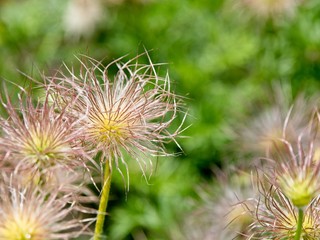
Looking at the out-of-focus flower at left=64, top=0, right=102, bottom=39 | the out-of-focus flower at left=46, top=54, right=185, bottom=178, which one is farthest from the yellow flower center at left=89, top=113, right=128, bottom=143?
the out-of-focus flower at left=64, top=0, right=102, bottom=39

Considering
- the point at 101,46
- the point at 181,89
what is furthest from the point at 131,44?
the point at 181,89

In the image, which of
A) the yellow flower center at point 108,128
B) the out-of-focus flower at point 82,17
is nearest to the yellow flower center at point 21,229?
the yellow flower center at point 108,128

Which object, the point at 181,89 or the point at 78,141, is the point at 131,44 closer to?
the point at 181,89

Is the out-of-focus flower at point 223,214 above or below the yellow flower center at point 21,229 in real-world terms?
below

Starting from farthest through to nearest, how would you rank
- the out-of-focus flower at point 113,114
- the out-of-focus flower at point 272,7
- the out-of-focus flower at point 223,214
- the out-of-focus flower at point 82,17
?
the out-of-focus flower at point 82,17
the out-of-focus flower at point 272,7
the out-of-focus flower at point 223,214
the out-of-focus flower at point 113,114

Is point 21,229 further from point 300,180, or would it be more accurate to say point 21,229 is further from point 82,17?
point 82,17

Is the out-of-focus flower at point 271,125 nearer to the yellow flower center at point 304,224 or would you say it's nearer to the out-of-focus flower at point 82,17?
the yellow flower center at point 304,224

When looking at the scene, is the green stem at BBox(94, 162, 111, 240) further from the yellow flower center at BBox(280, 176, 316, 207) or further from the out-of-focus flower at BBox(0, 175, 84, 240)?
the yellow flower center at BBox(280, 176, 316, 207)

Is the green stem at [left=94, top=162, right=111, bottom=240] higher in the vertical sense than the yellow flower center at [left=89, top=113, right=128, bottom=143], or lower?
lower
